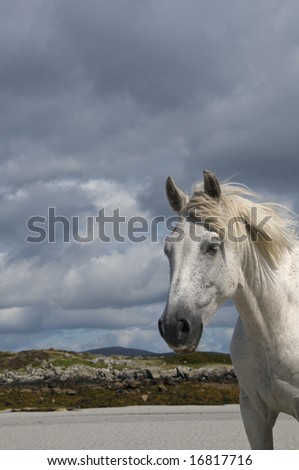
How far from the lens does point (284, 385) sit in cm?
559

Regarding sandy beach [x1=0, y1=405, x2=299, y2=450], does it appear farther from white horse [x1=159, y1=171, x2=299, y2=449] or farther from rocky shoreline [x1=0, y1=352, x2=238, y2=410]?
white horse [x1=159, y1=171, x2=299, y2=449]

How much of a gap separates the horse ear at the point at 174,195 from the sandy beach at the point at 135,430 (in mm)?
8057

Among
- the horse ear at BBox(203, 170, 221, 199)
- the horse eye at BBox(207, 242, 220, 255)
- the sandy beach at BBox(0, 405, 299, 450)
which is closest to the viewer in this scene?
the horse eye at BBox(207, 242, 220, 255)

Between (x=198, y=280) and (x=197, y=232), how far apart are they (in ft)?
1.27

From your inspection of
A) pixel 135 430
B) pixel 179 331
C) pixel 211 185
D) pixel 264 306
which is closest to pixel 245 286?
pixel 264 306

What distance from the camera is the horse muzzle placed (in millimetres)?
4621

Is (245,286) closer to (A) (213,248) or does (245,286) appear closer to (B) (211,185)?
(A) (213,248)

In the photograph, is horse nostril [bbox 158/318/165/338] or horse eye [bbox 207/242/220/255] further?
horse eye [bbox 207/242/220/255]

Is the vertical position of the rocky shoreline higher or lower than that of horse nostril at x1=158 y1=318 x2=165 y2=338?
lower

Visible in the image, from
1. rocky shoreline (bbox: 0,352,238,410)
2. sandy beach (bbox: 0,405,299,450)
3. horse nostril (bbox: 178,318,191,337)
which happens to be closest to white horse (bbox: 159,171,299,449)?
horse nostril (bbox: 178,318,191,337)

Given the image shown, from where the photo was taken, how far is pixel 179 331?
15.2 ft

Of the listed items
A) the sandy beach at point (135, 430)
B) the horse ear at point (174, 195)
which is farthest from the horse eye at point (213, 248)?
the sandy beach at point (135, 430)
